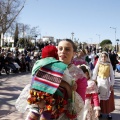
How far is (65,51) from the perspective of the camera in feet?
8.30

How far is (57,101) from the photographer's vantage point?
93.4 inches

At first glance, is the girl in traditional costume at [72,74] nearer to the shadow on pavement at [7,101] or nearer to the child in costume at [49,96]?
the child in costume at [49,96]

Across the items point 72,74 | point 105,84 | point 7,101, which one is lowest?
point 7,101

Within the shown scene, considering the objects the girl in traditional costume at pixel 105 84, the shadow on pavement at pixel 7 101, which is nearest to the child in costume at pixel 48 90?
the shadow on pavement at pixel 7 101

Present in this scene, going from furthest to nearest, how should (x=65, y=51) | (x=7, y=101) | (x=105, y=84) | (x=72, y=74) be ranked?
(x=7, y=101) → (x=105, y=84) → (x=72, y=74) → (x=65, y=51)

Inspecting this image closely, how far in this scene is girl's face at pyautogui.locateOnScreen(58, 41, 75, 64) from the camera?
251cm

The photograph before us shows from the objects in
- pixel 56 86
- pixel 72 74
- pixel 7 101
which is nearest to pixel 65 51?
pixel 72 74

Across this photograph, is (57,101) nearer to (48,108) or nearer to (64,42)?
(48,108)

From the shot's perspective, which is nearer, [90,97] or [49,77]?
[49,77]

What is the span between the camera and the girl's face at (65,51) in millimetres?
2511

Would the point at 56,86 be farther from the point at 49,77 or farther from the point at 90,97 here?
the point at 90,97

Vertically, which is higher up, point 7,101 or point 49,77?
point 49,77

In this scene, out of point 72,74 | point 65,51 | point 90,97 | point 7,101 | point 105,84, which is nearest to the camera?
point 65,51

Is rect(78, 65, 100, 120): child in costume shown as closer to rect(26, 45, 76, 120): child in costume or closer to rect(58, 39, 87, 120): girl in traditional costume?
rect(58, 39, 87, 120): girl in traditional costume
